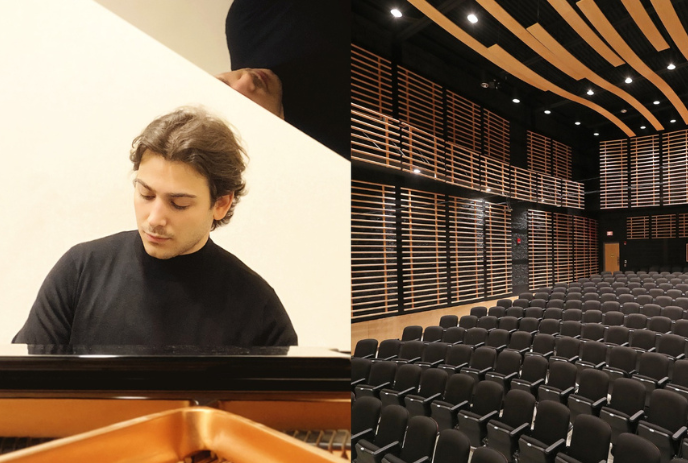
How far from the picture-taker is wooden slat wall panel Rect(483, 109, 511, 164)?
459 inches

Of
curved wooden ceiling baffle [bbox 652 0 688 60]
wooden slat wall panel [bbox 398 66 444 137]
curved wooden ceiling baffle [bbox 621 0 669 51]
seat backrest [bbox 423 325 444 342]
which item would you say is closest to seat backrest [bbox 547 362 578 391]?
seat backrest [bbox 423 325 444 342]

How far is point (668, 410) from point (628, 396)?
36cm

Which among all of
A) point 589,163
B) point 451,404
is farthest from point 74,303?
point 589,163

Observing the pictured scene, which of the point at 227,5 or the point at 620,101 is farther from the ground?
the point at 620,101

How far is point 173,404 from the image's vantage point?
1.42 metres

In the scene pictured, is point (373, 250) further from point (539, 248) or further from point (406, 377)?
point (539, 248)

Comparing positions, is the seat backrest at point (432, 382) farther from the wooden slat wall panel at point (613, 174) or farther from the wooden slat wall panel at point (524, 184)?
the wooden slat wall panel at point (613, 174)

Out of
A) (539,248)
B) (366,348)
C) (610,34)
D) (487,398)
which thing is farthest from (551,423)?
(539,248)

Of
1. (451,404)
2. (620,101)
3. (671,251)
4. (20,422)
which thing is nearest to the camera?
(20,422)

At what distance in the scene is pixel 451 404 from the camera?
4406 mm

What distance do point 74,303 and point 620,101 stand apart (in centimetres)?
1716

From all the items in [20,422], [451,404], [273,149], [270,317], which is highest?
[273,149]

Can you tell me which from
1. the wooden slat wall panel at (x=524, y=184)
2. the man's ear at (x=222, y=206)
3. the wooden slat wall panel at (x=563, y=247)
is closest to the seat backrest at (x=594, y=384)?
the man's ear at (x=222, y=206)

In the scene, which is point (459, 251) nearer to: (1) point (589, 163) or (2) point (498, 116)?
(2) point (498, 116)
